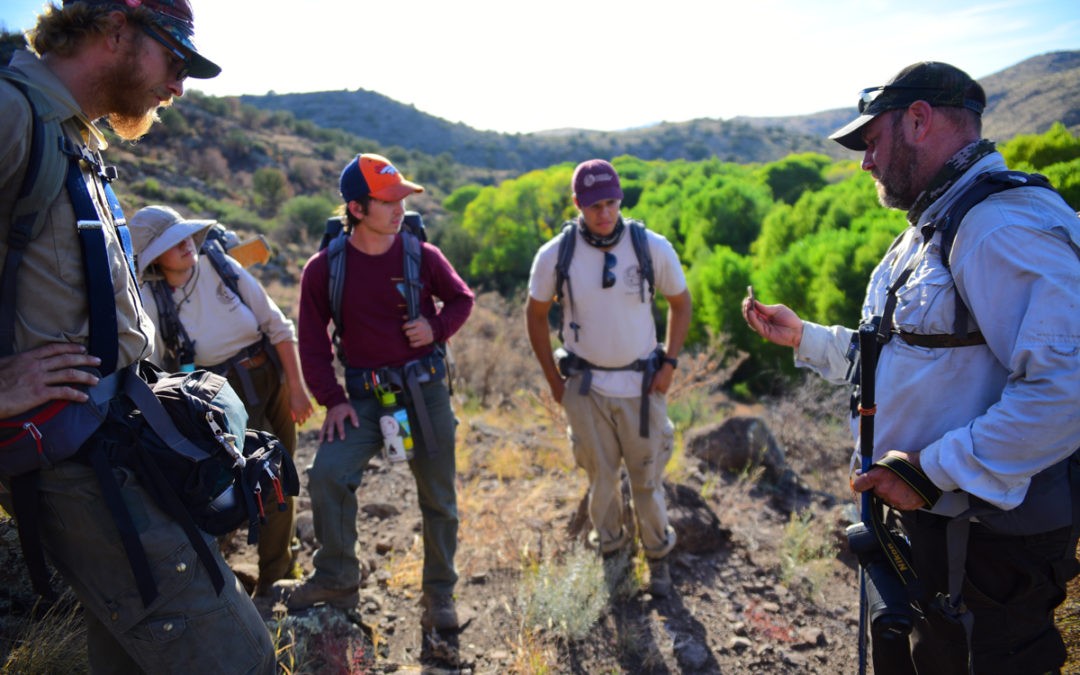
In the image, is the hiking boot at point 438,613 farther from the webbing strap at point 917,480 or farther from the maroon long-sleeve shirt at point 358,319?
the webbing strap at point 917,480

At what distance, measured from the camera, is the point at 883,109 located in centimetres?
212

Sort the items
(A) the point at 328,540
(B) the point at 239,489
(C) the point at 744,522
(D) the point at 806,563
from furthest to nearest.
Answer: (C) the point at 744,522, (D) the point at 806,563, (A) the point at 328,540, (B) the point at 239,489

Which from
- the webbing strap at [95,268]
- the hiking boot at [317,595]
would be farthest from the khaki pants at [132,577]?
the hiking boot at [317,595]

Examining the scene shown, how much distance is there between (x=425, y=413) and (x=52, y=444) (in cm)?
173

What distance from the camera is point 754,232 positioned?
739 inches

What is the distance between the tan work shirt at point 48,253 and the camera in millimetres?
1514

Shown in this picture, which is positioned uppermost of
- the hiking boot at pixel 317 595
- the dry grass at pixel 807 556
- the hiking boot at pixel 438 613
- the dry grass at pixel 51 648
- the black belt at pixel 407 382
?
the black belt at pixel 407 382

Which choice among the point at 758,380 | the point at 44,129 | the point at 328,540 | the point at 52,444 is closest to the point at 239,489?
the point at 52,444

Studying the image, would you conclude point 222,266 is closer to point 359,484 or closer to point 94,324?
point 359,484

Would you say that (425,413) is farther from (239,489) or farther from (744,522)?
(744,522)

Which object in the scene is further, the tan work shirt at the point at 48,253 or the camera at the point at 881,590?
the camera at the point at 881,590

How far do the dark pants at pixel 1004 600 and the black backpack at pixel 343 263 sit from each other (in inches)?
90.3

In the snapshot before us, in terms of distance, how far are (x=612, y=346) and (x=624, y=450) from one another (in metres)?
0.61

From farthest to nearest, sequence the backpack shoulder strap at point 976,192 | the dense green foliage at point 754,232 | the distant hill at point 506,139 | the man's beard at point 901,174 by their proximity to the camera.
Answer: the distant hill at point 506,139 < the dense green foliage at point 754,232 < the man's beard at point 901,174 < the backpack shoulder strap at point 976,192
